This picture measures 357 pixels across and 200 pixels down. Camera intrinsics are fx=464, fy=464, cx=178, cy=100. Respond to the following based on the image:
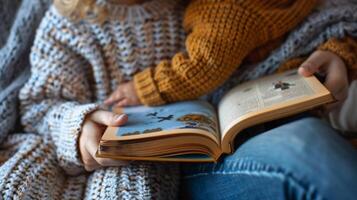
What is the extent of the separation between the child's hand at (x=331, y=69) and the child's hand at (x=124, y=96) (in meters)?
0.34

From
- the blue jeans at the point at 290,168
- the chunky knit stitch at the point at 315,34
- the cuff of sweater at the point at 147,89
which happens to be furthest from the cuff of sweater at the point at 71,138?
the chunky knit stitch at the point at 315,34

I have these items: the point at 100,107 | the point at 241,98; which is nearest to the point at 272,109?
the point at 241,98

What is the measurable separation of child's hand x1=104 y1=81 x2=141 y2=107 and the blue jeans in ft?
0.75

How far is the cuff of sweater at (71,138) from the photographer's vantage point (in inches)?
33.6

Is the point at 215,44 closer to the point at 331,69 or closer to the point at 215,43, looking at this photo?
the point at 215,43

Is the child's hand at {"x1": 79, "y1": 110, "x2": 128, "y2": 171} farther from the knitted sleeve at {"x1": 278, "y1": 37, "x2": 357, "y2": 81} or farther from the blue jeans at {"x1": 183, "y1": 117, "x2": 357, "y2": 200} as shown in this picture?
the knitted sleeve at {"x1": 278, "y1": 37, "x2": 357, "y2": 81}

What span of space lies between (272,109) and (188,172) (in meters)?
0.23

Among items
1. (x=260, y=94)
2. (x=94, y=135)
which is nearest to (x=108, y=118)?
(x=94, y=135)

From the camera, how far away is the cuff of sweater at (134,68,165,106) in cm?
92

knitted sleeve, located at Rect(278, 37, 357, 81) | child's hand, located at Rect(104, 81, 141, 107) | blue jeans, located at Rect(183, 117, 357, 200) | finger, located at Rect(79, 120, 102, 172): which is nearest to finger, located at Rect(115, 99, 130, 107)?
child's hand, located at Rect(104, 81, 141, 107)

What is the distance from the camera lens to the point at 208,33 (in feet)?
2.98

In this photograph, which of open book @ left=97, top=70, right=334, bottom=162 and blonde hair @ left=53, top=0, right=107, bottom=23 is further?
blonde hair @ left=53, top=0, right=107, bottom=23

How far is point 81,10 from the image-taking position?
96 cm

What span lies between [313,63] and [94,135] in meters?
A: 0.43
